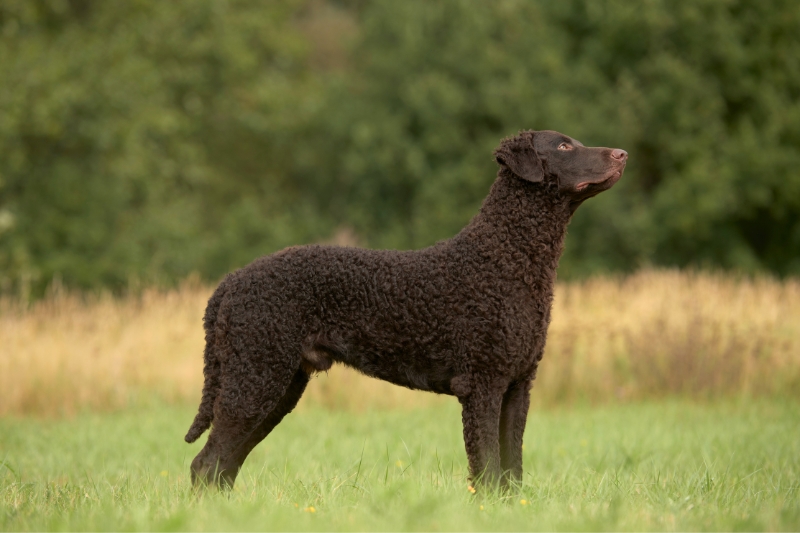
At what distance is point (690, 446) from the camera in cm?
646

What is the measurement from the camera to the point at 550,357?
952 centimetres

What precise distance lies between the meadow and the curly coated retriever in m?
0.51

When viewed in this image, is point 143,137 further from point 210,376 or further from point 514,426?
point 514,426

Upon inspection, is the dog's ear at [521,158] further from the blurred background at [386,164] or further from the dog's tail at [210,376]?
the blurred background at [386,164]

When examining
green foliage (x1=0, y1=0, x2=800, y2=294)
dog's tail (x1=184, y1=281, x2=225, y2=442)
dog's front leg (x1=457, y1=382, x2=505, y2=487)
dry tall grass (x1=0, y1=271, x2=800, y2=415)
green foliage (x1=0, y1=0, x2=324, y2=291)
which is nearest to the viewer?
dog's front leg (x1=457, y1=382, x2=505, y2=487)

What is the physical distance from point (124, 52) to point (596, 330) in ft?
38.4

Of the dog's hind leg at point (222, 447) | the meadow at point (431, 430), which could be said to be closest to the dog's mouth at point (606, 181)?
the meadow at point (431, 430)

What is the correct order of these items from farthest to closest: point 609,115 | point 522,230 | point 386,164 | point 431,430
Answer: point 386,164 < point 609,115 < point 431,430 < point 522,230

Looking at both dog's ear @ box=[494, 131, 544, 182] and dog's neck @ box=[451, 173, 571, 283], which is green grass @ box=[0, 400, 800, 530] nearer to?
dog's neck @ box=[451, 173, 571, 283]

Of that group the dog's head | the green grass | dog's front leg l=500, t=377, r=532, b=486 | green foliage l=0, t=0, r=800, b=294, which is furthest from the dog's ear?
green foliage l=0, t=0, r=800, b=294

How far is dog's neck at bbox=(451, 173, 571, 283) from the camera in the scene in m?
4.54

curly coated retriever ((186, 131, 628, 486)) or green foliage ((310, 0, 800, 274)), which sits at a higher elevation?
green foliage ((310, 0, 800, 274))

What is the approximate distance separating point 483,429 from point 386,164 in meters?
17.7

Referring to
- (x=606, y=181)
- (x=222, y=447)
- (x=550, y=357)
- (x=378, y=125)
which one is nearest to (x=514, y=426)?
(x=606, y=181)
